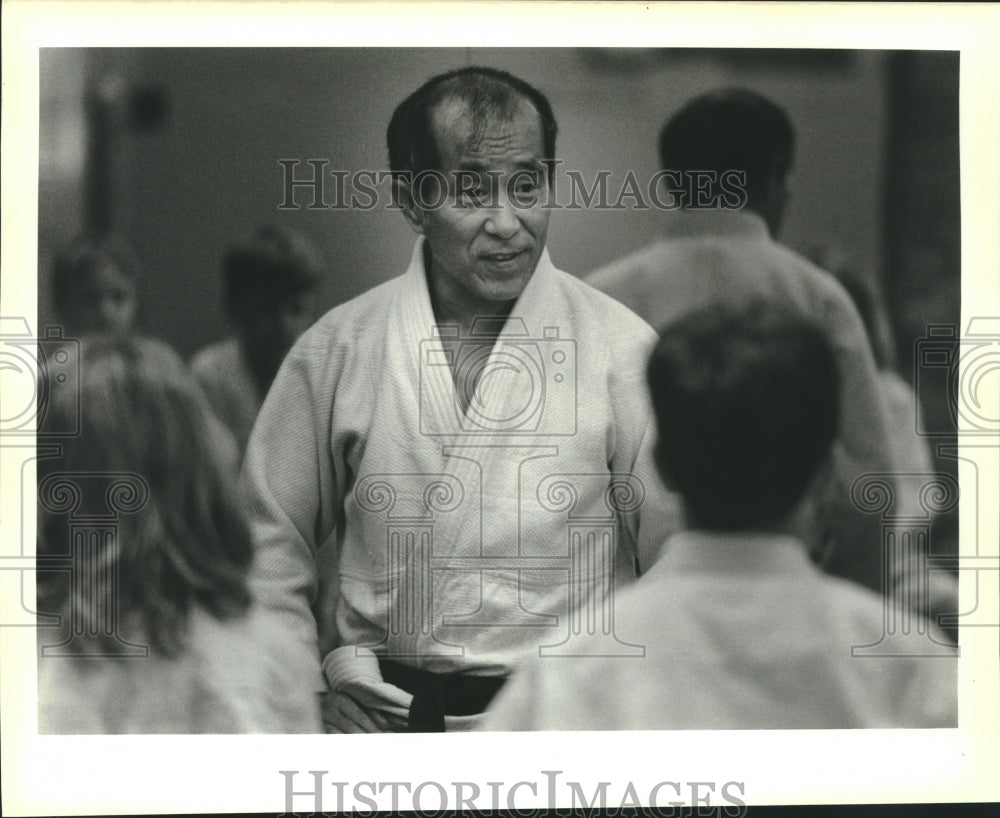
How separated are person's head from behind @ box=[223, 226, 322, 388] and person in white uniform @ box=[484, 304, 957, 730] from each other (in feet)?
2.65

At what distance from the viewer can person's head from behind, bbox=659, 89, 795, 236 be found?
2.80 meters

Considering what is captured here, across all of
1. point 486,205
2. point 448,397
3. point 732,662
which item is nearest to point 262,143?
point 486,205

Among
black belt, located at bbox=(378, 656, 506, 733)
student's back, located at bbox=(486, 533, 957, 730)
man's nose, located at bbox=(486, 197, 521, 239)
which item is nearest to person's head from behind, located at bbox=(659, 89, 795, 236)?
man's nose, located at bbox=(486, 197, 521, 239)

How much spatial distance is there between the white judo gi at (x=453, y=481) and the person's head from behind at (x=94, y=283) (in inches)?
15.6

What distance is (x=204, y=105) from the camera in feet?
9.12

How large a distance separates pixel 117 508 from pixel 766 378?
59.4 inches

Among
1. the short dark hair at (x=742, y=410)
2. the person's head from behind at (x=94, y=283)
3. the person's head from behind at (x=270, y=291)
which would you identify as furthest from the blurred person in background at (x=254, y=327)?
the short dark hair at (x=742, y=410)

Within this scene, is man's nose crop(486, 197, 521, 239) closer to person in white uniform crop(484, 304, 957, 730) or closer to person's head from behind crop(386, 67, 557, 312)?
person's head from behind crop(386, 67, 557, 312)

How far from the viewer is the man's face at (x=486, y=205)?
2.77 meters

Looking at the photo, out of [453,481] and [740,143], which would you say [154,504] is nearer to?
[453,481]

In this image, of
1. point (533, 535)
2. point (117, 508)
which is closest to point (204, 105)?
point (117, 508)

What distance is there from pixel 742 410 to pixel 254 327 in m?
1.12

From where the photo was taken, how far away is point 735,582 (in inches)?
109

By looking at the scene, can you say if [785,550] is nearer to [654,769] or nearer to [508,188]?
[654,769]
